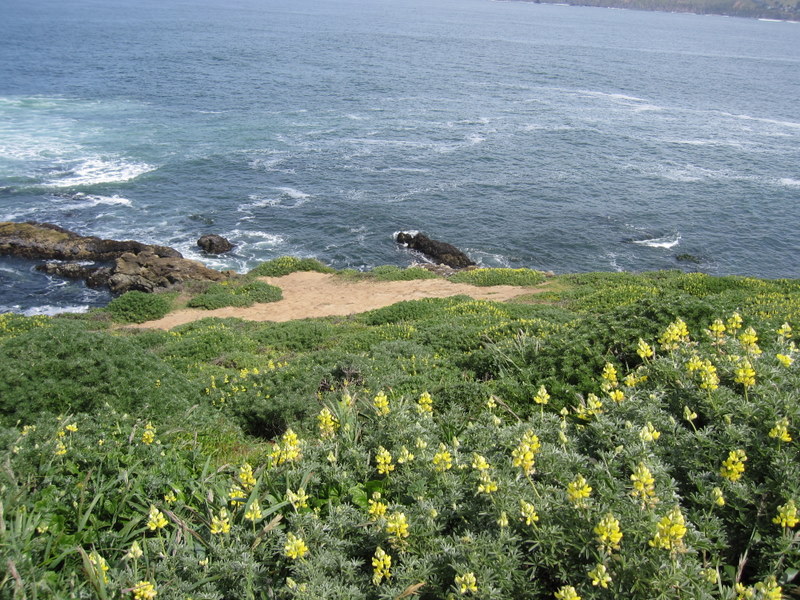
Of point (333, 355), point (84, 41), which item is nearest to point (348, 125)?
point (333, 355)

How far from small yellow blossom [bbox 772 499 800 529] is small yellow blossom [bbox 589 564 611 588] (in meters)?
1.43

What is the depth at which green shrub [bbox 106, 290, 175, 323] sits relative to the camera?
26.9 m

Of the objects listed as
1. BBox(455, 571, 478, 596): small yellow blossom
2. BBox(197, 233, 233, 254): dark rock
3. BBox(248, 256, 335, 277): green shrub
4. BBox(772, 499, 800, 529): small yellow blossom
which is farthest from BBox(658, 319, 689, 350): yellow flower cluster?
BBox(197, 233, 233, 254): dark rock

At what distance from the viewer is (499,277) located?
3056cm

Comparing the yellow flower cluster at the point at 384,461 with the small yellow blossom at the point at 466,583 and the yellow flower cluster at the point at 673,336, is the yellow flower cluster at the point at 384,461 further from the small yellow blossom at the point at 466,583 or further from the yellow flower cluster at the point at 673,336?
the yellow flower cluster at the point at 673,336

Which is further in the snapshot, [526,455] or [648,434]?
[648,434]

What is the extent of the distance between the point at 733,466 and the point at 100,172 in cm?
5372

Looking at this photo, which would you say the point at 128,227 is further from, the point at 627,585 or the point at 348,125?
the point at 627,585

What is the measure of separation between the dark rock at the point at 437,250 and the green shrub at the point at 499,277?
531 cm

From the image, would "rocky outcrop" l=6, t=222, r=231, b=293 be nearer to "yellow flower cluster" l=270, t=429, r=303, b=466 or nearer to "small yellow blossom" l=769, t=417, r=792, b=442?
"yellow flower cluster" l=270, t=429, r=303, b=466

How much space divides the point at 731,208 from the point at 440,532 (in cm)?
5050

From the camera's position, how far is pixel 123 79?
80.6 metres

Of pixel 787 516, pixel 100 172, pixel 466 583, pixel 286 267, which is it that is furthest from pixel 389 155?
pixel 466 583

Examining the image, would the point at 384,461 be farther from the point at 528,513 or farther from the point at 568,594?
the point at 568,594
